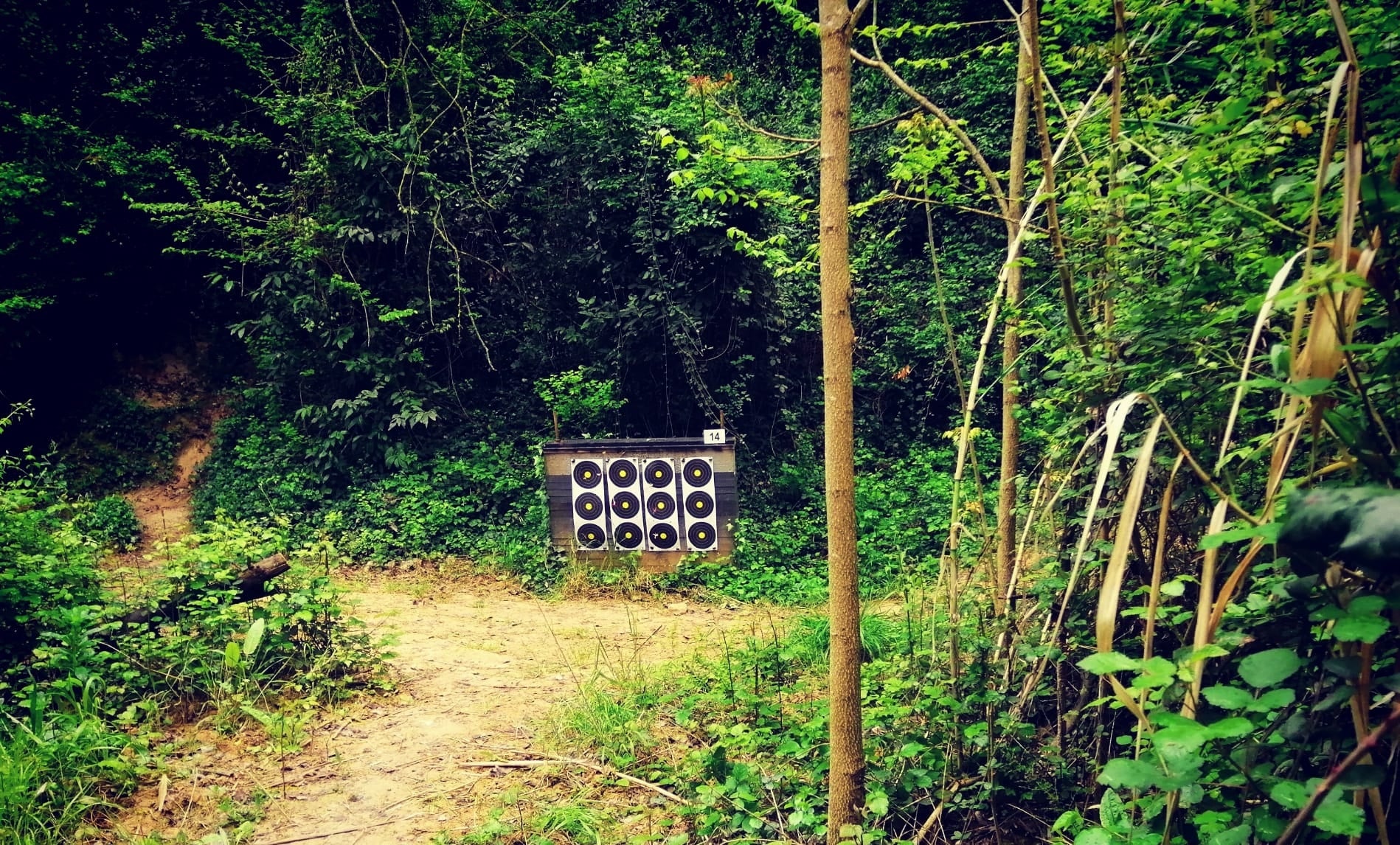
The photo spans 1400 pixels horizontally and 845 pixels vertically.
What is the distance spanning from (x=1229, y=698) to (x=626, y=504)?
5853 mm

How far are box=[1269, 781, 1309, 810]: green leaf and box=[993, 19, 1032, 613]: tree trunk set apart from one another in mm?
1435

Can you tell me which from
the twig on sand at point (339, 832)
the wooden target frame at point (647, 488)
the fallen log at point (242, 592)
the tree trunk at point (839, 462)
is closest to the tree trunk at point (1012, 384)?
the tree trunk at point (839, 462)

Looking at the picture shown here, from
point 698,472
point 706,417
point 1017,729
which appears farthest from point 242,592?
point 706,417

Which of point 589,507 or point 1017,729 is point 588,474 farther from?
point 1017,729

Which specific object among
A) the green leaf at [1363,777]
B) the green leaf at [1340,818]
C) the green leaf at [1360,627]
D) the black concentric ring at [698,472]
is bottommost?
the black concentric ring at [698,472]

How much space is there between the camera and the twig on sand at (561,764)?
285 centimetres

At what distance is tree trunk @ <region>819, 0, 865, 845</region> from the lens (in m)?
2.04

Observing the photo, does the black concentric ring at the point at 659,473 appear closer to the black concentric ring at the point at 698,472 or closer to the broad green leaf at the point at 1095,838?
the black concentric ring at the point at 698,472

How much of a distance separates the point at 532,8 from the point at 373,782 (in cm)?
816

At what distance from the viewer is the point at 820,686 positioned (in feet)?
11.6

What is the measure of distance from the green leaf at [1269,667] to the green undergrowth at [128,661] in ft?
11.4

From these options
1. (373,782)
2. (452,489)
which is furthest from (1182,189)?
(452,489)

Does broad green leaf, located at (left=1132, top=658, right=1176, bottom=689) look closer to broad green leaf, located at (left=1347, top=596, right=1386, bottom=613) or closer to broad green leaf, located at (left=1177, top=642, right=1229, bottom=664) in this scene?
broad green leaf, located at (left=1177, top=642, right=1229, bottom=664)

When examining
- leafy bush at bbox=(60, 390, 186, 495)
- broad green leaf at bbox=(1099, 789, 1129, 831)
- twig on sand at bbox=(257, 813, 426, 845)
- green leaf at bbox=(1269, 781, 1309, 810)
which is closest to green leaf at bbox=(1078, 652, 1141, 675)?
green leaf at bbox=(1269, 781, 1309, 810)
